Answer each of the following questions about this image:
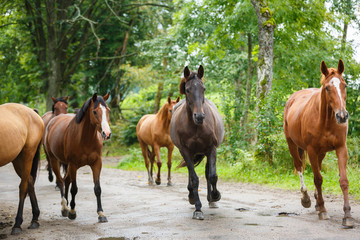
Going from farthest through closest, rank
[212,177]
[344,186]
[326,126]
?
[212,177]
[326,126]
[344,186]

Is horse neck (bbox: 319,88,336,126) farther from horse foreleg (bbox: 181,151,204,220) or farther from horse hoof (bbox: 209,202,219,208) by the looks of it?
horse hoof (bbox: 209,202,219,208)

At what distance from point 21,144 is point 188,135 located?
2687 millimetres

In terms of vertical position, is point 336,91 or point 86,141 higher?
point 336,91

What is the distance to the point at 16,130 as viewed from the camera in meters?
5.70

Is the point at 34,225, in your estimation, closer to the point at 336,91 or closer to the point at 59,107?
the point at 336,91

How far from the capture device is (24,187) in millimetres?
6012

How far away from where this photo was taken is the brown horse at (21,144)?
18.1 feet

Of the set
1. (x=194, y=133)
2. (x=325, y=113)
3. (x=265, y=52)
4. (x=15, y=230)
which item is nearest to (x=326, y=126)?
(x=325, y=113)

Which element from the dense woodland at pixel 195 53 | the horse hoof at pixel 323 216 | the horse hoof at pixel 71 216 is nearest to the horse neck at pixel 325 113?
the horse hoof at pixel 323 216

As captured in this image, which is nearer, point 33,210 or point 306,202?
point 33,210

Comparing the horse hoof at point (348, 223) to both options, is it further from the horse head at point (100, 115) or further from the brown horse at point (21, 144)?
the brown horse at point (21, 144)

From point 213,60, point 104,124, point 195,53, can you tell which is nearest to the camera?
point 104,124

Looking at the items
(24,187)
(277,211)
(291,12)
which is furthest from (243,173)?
(24,187)

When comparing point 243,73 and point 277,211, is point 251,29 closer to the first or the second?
point 243,73
